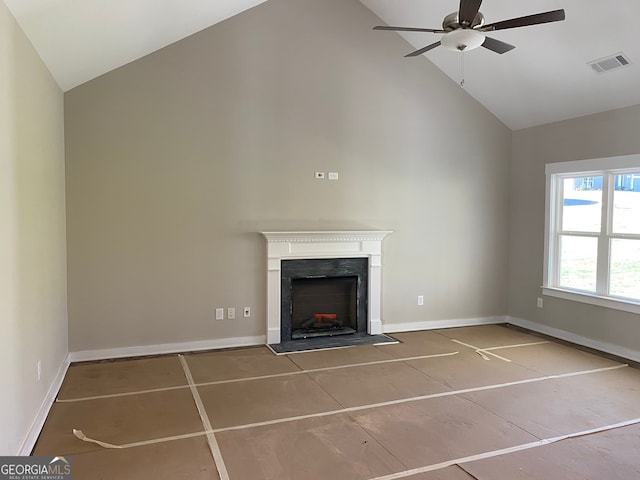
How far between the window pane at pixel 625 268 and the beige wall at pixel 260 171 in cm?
163

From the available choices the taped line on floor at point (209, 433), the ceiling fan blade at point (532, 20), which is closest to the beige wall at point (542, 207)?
the ceiling fan blade at point (532, 20)

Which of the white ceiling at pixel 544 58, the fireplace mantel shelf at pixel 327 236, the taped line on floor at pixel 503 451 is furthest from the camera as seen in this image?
the fireplace mantel shelf at pixel 327 236

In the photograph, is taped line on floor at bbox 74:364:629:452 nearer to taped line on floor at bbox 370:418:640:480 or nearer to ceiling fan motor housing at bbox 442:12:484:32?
taped line on floor at bbox 370:418:640:480

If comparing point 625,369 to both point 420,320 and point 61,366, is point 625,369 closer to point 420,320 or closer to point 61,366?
point 420,320

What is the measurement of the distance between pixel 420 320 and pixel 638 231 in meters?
2.70

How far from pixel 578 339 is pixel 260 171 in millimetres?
4344

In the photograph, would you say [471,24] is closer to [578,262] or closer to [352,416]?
[352,416]

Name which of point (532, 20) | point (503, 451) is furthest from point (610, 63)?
point (503, 451)

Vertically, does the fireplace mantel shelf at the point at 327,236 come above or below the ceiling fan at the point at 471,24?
below

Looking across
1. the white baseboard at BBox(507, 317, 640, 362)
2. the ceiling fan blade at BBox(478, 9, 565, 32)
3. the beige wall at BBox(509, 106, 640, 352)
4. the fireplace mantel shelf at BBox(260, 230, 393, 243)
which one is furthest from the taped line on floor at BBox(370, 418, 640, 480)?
the fireplace mantel shelf at BBox(260, 230, 393, 243)

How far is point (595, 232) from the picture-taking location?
5.40 metres

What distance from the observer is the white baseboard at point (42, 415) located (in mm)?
2851

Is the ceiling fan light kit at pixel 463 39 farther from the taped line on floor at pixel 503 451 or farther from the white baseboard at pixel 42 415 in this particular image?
the white baseboard at pixel 42 415

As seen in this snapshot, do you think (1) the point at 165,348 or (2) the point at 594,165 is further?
(2) the point at 594,165
